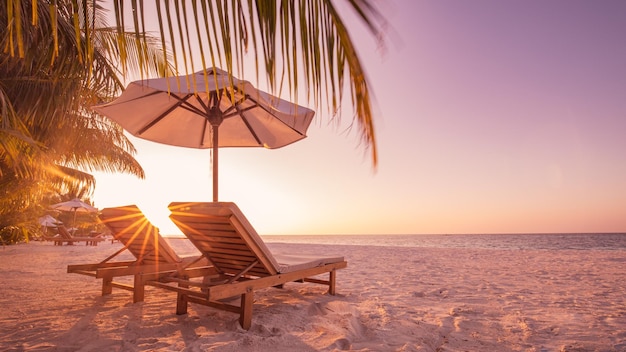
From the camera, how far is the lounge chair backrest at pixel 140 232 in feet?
12.8

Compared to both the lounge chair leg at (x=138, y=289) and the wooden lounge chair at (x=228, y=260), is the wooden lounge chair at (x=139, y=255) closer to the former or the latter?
the lounge chair leg at (x=138, y=289)

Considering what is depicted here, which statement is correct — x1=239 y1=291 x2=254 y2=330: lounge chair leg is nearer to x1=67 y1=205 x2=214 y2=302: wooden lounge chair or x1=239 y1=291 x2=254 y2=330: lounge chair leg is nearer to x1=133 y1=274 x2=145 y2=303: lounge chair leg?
x1=67 y1=205 x2=214 y2=302: wooden lounge chair

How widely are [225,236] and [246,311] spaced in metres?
0.70

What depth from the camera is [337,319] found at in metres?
3.31

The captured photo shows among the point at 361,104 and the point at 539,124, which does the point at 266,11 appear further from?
the point at 539,124

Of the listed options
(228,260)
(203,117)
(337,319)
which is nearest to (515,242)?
(203,117)

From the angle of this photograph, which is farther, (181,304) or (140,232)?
(140,232)

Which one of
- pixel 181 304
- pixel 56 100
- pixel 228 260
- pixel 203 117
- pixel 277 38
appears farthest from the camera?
pixel 203 117

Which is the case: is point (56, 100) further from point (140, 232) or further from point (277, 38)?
point (277, 38)

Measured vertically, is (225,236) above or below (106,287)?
above

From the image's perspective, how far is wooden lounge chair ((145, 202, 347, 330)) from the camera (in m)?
2.93

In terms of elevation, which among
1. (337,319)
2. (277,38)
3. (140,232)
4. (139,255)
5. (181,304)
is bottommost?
(337,319)

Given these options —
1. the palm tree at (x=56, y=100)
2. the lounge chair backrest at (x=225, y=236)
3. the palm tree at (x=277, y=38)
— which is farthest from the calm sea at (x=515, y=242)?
the palm tree at (x=277, y=38)

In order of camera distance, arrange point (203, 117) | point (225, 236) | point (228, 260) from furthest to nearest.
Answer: point (203, 117) < point (228, 260) < point (225, 236)
